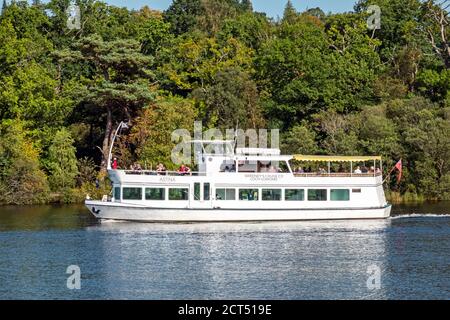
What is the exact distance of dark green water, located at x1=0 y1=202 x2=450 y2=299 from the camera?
155 ft

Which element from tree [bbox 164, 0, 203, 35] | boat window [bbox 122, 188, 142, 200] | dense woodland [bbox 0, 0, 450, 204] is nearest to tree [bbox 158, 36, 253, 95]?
dense woodland [bbox 0, 0, 450, 204]

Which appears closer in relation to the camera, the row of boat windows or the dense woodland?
the row of boat windows

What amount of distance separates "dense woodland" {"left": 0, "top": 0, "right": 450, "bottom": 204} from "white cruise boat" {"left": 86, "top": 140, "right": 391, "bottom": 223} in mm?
17419

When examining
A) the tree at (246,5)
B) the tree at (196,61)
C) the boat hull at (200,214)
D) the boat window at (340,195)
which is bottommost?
the boat hull at (200,214)

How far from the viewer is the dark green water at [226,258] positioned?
4725 centimetres

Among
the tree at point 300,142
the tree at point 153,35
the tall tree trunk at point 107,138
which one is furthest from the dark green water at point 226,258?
the tree at point 153,35

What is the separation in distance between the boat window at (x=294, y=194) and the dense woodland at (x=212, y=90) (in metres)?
19.1

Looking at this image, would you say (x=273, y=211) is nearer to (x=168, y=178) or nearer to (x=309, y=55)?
(x=168, y=178)

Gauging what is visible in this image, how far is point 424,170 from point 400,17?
28614 mm

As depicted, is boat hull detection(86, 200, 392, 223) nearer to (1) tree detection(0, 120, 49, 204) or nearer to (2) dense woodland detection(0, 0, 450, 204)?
(2) dense woodland detection(0, 0, 450, 204)

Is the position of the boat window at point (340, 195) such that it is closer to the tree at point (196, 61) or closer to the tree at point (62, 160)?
the tree at point (62, 160)

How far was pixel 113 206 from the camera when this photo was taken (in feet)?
224

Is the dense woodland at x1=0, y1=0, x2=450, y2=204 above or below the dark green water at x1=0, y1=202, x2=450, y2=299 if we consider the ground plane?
above

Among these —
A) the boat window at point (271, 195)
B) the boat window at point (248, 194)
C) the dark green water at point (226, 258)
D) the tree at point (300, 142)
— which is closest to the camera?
the dark green water at point (226, 258)
